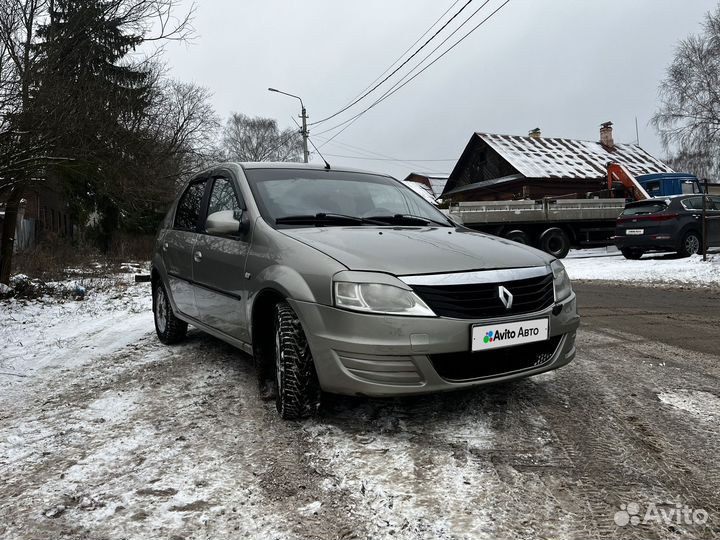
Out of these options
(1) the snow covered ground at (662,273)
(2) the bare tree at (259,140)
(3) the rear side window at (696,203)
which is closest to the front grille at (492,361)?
(1) the snow covered ground at (662,273)

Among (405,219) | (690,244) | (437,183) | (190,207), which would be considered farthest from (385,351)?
(437,183)

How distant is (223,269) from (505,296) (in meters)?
1.90

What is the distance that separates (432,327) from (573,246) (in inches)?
599

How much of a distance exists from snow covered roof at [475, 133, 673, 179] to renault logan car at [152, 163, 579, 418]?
24.1 metres

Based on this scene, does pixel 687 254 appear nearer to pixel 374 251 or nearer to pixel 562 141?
pixel 374 251

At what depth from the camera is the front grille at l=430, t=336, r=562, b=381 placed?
2.44 metres

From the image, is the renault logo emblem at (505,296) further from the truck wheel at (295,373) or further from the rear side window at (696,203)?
the rear side window at (696,203)

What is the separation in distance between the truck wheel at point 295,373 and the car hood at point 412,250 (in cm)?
44

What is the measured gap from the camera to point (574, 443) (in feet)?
7.89

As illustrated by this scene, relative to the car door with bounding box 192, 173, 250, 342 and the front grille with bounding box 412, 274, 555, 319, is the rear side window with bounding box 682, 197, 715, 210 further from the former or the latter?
the car door with bounding box 192, 173, 250, 342

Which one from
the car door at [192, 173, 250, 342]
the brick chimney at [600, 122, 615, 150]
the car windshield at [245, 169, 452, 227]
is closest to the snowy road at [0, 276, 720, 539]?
the car door at [192, 173, 250, 342]

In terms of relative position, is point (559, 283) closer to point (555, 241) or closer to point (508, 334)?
point (508, 334)

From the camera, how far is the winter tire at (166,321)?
185 inches

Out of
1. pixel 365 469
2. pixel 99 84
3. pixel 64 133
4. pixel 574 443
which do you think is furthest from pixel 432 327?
pixel 99 84
